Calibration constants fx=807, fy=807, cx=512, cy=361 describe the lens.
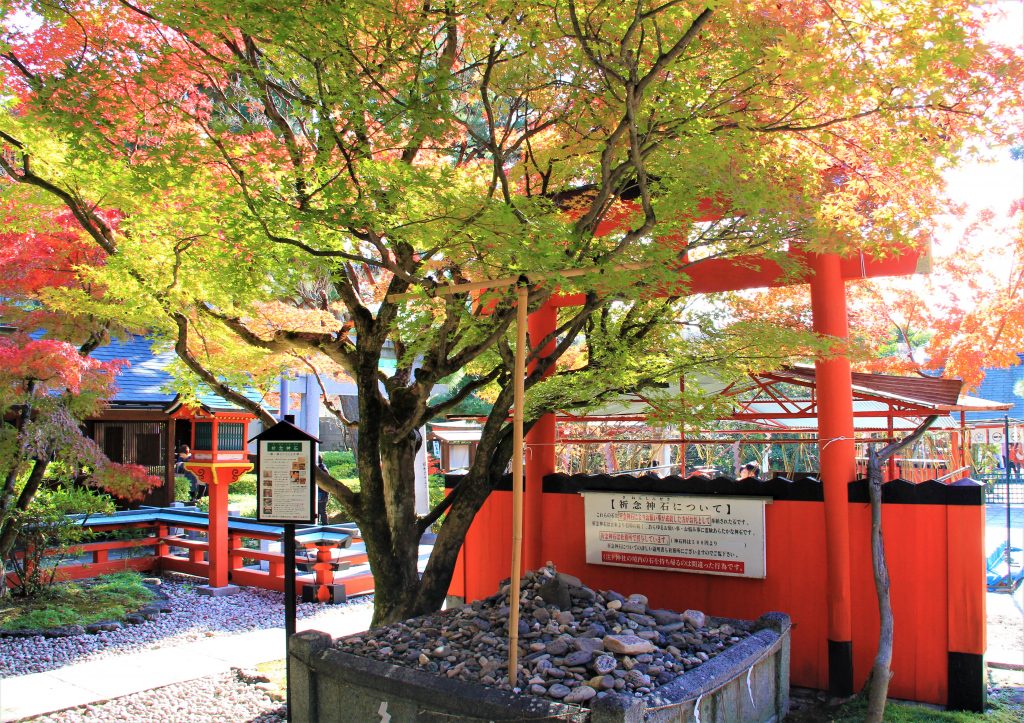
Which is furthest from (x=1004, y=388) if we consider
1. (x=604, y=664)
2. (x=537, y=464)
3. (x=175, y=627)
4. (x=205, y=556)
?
(x=604, y=664)

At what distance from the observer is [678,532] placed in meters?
7.62

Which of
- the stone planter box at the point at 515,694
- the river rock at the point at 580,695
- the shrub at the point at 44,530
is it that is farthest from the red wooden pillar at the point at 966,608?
the shrub at the point at 44,530

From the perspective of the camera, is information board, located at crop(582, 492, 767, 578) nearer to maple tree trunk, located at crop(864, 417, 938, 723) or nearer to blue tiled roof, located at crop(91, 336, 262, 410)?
maple tree trunk, located at crop(864, 417, 938, 723)

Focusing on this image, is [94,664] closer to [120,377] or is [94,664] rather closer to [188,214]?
[188,214]

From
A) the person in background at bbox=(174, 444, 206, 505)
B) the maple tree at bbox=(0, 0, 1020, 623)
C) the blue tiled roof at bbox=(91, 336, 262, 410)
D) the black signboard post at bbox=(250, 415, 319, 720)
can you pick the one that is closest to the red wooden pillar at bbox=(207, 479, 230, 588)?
the blue tiled roof at bbox=(91, 336, 262, 410)

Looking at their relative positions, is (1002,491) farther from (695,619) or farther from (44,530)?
(44,530)

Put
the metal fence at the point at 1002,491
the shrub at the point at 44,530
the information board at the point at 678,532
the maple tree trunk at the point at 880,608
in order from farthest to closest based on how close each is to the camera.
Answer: the metal fence at the point at 1002,491 → the shrub at the point at 44,530 → the information board at the point at 678,532 → the maple tree trunk at the point at 880,608

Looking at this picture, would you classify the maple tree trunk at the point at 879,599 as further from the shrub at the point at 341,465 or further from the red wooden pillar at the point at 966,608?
the shrub at the point at 341,465

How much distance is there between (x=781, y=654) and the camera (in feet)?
20.6

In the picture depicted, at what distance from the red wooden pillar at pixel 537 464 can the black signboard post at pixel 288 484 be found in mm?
2940

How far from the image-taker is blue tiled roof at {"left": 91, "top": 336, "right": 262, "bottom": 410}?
14.7m

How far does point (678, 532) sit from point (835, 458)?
1.58 metres

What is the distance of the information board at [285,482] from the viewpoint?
6.21 metres

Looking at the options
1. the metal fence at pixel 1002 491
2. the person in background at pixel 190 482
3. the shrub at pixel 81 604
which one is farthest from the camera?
the metal fence at pixel 1002 491
